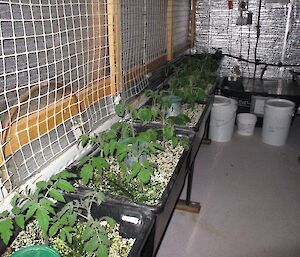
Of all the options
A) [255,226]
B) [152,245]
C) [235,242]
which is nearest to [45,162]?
[152,245]

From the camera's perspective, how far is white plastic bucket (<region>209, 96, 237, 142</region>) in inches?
125

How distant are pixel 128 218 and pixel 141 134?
1.34ft

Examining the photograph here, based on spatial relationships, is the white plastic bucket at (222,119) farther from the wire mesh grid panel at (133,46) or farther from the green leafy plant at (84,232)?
the green leafy plant at (84,232)

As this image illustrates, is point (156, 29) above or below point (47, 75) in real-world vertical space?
above

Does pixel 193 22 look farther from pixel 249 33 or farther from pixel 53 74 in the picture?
pixel 53 74

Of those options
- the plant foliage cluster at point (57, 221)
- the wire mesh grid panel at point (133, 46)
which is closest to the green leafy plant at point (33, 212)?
the plant foliage cluster at point (57, 221)

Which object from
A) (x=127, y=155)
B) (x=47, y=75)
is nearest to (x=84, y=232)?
(x=127, y=155)

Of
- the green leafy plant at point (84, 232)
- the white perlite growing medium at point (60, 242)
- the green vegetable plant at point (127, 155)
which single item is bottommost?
the white perlite growing medium at point (60, 242)

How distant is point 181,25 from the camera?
3.38 meters

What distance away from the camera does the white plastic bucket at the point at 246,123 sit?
350 cm

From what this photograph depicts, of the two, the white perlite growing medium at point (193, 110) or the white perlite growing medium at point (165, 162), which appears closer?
the white perlite growing medium at point (165, 162)

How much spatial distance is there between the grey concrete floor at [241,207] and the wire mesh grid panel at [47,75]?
1.09m

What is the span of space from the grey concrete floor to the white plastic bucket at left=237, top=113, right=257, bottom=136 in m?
0.34

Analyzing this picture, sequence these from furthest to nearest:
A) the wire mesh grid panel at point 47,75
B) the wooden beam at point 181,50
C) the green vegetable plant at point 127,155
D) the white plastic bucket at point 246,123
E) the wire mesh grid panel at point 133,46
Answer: the white plastic bucket at point 246,123, the wooden beam at point 181,50, the wire mesh grid panel at point 133,46, the green vegetable plant at point 127,155, the wire mesh grid panel at point 47,75
